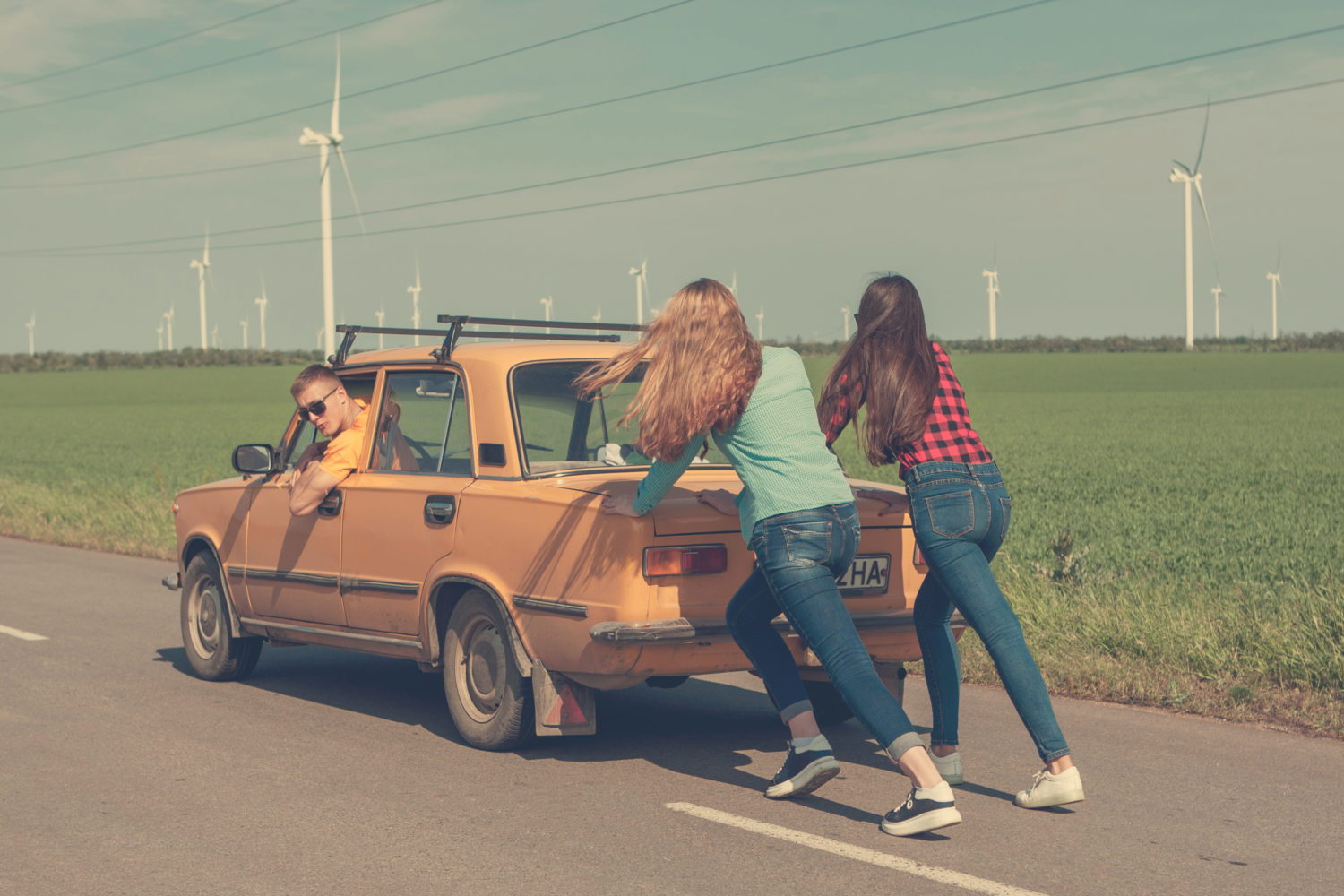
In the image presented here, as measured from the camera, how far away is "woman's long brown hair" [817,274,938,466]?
5.25 meters

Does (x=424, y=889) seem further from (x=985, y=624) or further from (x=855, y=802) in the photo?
(x=985, y=624)

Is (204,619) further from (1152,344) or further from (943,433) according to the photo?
(1152,344)

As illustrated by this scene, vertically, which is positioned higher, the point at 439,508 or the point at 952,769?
the point at 439,508

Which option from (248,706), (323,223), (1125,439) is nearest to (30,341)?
(323,223)

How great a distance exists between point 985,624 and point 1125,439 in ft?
104

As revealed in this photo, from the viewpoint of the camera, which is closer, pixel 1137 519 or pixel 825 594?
pixel 825 594

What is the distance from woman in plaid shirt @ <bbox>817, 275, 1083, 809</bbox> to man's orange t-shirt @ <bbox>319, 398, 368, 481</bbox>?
8.57 ft

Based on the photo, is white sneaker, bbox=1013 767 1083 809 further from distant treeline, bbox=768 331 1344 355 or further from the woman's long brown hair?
distant treeline, bbox=768 331 1344 355

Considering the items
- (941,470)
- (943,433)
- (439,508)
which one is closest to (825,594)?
(941,470)

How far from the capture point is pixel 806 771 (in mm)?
5348

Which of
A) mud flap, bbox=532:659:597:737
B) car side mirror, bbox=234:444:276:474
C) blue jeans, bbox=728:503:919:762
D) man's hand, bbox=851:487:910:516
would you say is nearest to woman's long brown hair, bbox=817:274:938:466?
blue jeans, bbox=728:503:919:762

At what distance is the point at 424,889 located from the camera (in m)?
4.38

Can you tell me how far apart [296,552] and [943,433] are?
347 centimetres

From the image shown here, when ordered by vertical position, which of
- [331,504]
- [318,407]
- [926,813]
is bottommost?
[926,813]
